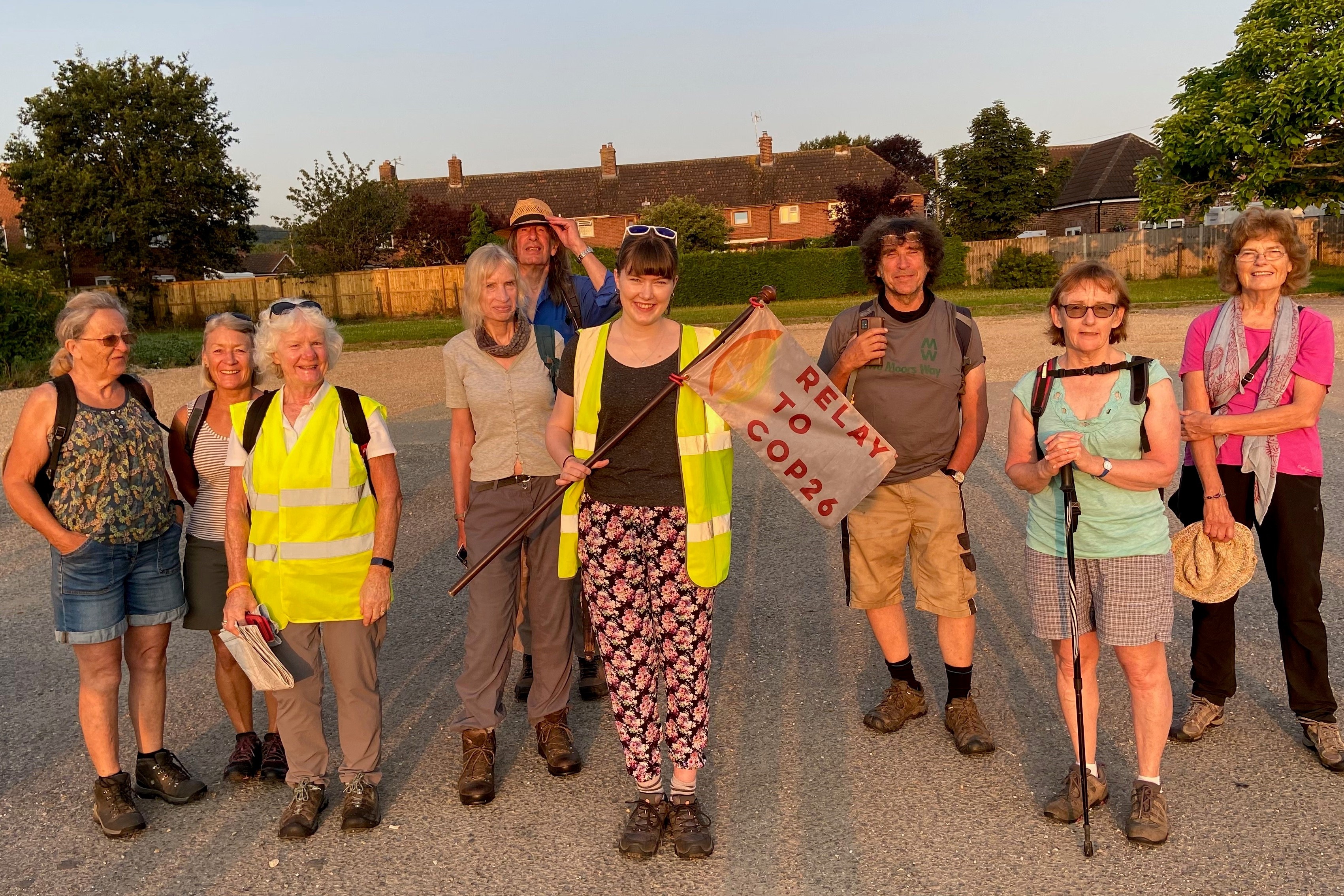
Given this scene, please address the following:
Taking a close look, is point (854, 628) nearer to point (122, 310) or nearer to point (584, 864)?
point (584, 864)

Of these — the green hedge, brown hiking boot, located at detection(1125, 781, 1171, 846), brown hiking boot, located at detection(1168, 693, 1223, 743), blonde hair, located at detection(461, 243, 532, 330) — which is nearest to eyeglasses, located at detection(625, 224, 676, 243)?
blonde hair, located at detection(461, 243, 532, 330)

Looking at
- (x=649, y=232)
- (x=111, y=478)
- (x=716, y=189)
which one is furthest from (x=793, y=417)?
(x=716, y=189)

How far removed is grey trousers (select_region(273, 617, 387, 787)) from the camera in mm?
3652

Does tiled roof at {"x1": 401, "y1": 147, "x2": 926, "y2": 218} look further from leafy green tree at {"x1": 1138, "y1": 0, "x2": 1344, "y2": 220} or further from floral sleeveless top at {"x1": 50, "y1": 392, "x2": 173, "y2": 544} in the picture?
floral sleeveless top at {"x1": 50, "y1": 392, "x2": 173, "y2": 544}

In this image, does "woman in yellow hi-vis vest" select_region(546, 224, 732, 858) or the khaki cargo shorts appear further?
the khaki cargo shorts

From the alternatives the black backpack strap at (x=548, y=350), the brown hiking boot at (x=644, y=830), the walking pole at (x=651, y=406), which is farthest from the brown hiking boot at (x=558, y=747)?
the black backpack strap at (x=548, y=350)

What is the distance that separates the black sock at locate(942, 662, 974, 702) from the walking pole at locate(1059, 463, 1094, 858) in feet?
2.23

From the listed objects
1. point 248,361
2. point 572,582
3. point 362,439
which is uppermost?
point 248,361

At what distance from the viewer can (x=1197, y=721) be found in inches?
158

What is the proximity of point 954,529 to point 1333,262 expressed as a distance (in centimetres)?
3826

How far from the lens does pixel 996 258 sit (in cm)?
3631

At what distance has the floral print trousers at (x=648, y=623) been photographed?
11.1 feet

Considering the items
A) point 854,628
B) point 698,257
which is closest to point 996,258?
point 698,257

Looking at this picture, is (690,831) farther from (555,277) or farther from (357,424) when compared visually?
(555,277)
